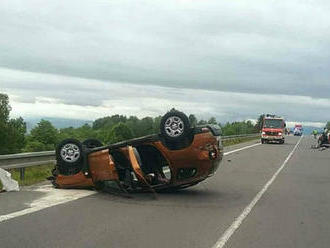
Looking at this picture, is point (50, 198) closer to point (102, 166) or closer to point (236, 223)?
point (102, 166)

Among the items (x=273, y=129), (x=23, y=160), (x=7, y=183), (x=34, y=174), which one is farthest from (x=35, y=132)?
(x=7, y=183)

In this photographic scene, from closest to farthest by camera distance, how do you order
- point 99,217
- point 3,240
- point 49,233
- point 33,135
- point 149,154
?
1. point 3,240
2. point 49,233
3. point 99,217
4. point 149,154
5. point 33,135

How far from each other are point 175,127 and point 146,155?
1.21m

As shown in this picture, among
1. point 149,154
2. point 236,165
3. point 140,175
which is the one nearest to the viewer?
point 140,175

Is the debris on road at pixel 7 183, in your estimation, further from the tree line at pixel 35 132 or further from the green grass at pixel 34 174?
the tree line at pixel 35 132

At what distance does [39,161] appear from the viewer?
15922mm

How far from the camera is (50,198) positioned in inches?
457

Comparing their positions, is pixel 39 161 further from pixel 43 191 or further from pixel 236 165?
pixel 236 165

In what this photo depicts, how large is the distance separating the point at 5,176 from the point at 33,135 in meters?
47.4

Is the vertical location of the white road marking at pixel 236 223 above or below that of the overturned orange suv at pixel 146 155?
below

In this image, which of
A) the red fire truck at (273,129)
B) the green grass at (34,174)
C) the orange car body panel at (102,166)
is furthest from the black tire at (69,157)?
the red fire truck at (273,129)

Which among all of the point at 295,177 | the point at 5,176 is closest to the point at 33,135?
the point at 295,177

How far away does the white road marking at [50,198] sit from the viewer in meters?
9.85

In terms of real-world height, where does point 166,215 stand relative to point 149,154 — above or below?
below
